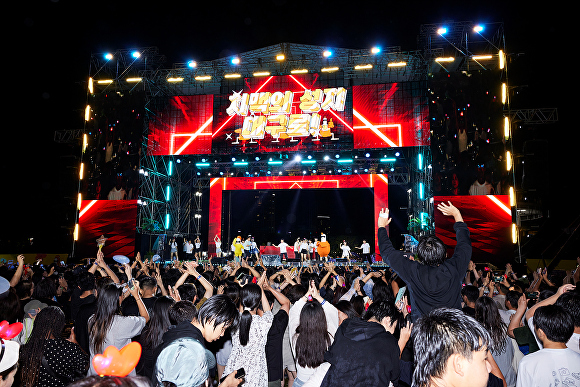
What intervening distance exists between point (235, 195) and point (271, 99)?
30.5 ft

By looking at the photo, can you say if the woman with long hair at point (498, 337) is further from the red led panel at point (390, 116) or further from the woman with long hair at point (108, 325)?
the red led panel at point (390, 116)

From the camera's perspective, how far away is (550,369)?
274cm

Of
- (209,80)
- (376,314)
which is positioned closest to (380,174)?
(209,80)

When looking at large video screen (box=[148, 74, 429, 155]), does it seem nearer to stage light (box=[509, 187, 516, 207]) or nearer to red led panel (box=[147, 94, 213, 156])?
red led panel (box=[147, 94, 213, 156])

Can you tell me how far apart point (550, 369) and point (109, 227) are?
21701 mm

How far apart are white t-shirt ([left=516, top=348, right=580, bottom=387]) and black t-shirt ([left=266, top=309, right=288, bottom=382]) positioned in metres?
2.15

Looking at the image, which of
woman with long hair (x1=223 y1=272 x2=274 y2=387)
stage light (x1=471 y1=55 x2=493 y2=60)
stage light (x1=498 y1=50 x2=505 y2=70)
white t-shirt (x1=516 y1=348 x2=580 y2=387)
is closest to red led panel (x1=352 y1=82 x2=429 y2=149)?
stage light (x1=471 y1=55 x2=493 y2=60)

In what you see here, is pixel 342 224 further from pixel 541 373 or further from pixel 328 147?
pixel 541 373

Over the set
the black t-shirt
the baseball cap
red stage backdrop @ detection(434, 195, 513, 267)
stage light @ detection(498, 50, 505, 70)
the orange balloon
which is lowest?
the black t-shirt

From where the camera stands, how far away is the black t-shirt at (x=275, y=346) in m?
4.05

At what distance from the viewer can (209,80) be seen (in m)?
23.7

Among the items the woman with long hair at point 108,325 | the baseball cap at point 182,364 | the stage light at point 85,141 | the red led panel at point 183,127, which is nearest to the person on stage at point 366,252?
the red led panel at point 183,127

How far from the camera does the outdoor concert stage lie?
1925 cm

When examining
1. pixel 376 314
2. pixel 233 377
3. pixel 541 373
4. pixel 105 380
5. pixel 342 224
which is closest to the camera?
pixel 105 380
